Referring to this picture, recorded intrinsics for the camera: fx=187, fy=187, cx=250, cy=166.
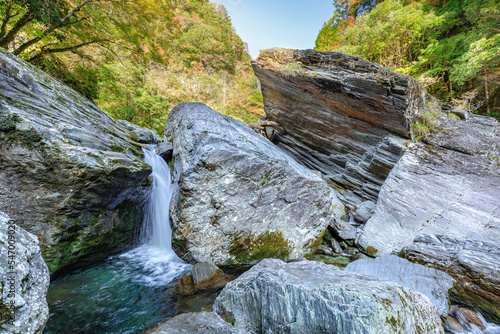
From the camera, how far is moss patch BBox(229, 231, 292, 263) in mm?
4855

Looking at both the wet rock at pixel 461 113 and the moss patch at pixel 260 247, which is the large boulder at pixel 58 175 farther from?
the wet rock at pixel 461 113

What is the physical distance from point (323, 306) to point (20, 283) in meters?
3.14

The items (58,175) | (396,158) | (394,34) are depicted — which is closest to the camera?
(58,175)

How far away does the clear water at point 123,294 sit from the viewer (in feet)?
10.9

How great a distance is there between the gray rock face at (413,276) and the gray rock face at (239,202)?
60.0 inches

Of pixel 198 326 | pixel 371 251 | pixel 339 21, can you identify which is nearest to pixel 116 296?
pixel 198 326

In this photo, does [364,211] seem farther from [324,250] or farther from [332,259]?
[332,259]

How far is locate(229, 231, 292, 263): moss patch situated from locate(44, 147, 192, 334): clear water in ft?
3.91

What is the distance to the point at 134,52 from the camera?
9.20 meters

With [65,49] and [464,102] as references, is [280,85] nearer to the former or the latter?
[65,49]

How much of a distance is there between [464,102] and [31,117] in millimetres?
18519

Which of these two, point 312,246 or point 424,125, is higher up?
point 424,125

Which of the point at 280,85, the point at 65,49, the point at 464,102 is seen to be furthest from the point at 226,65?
the point at 464,102

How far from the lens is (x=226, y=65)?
97.0 feet
